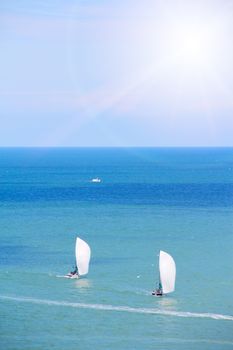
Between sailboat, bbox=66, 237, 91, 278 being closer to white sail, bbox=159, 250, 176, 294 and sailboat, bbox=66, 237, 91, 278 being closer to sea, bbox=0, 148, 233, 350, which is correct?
sea, bbox=0, 148, 233, 350

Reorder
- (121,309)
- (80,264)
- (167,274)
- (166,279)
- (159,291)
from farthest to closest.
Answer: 1. (80,264)
2. (167,274)
3. (166,279)
4. (159,291)
5. (121,309)

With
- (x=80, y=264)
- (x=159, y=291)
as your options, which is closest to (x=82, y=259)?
(x=80, y=264)

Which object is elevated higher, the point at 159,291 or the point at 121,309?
the point at 159,291

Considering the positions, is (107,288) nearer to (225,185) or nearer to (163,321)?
(163,321)

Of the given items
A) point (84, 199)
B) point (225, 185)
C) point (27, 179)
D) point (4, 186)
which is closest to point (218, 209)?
point (84, 199)

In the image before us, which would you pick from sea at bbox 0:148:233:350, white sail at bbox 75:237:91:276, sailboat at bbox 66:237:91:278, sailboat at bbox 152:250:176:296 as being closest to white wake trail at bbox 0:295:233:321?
sea at bbox 0:148:233:350

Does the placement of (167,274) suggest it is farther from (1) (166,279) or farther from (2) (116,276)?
(2) (116,276)
